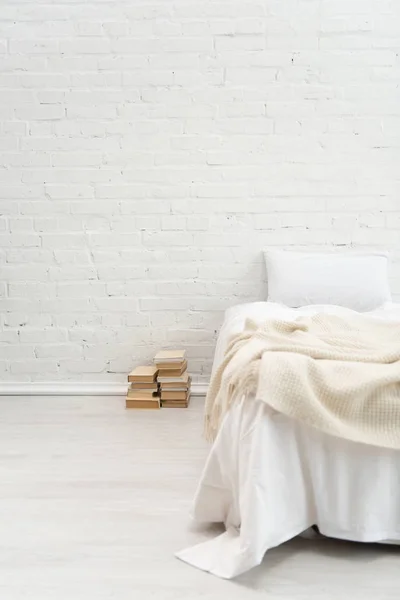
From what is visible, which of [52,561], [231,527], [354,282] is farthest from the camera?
[354,282]

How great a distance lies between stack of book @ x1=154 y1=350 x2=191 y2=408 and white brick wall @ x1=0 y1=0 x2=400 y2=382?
1.08ft

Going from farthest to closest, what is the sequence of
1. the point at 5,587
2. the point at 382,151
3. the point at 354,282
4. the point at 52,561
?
the point at 382,151
the point at 354,282
the point at 52,561
the point at 5,587

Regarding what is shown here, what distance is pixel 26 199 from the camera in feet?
13.3

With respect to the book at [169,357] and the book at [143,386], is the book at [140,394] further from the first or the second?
the book at [169,357]

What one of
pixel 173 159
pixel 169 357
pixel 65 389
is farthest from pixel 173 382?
pixel 173 159

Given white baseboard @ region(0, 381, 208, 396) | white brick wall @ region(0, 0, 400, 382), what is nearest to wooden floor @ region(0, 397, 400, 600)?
white baseboard @ region(0, 381, 208, 396)

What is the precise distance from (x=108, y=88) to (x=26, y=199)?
87 centimetres

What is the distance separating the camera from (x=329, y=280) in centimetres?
370

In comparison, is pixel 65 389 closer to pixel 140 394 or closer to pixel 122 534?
pixel 140 394

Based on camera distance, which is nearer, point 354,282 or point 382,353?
point 382,353

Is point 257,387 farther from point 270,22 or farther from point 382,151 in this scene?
point 270,22

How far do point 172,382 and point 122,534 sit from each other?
1.71 m

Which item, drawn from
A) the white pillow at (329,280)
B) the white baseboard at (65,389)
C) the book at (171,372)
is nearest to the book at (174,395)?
the book at (171,372)

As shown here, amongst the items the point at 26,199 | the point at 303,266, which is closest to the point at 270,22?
the point at 303,266
